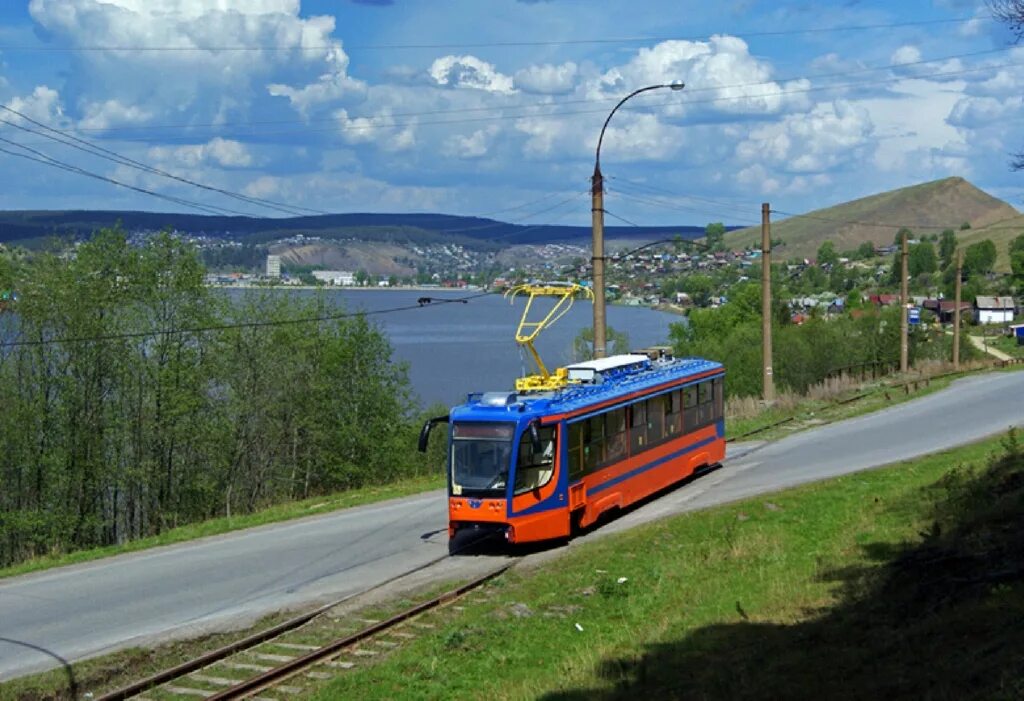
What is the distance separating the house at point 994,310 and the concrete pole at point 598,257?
429 feet

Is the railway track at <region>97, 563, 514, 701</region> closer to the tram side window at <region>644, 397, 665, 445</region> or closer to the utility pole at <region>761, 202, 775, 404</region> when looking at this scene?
the tram side window at <region>644, 397, 665, 445</region>

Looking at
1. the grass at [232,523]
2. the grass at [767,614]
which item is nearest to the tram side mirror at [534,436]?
the grass at [767,614]

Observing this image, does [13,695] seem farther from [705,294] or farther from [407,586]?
[705,294]

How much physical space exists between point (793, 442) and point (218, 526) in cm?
1766

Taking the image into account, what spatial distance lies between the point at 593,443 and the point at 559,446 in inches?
64.1

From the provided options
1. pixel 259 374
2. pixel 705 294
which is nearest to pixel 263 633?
pixel 259 374

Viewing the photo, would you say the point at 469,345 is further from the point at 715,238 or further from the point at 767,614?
the point at 767,614

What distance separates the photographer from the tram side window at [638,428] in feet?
78.6

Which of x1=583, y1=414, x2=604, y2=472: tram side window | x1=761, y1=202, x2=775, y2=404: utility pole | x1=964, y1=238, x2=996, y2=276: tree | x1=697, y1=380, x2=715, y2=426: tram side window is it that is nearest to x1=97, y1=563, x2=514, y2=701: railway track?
x1=583, y1=414, x2=604, y2=472: tram side window

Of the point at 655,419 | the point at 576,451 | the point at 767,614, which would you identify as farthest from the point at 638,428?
the point at 767,614

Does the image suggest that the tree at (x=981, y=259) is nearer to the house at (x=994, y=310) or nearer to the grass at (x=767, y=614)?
the house at (x=994, y=310)

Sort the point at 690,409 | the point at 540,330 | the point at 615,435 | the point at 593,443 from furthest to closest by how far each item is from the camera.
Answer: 1. the point at 690,409
2. the point at 540,330
3. the point at 615,435
4. the point at 593,443

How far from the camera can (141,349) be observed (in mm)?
43125

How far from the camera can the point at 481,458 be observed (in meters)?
20.3
